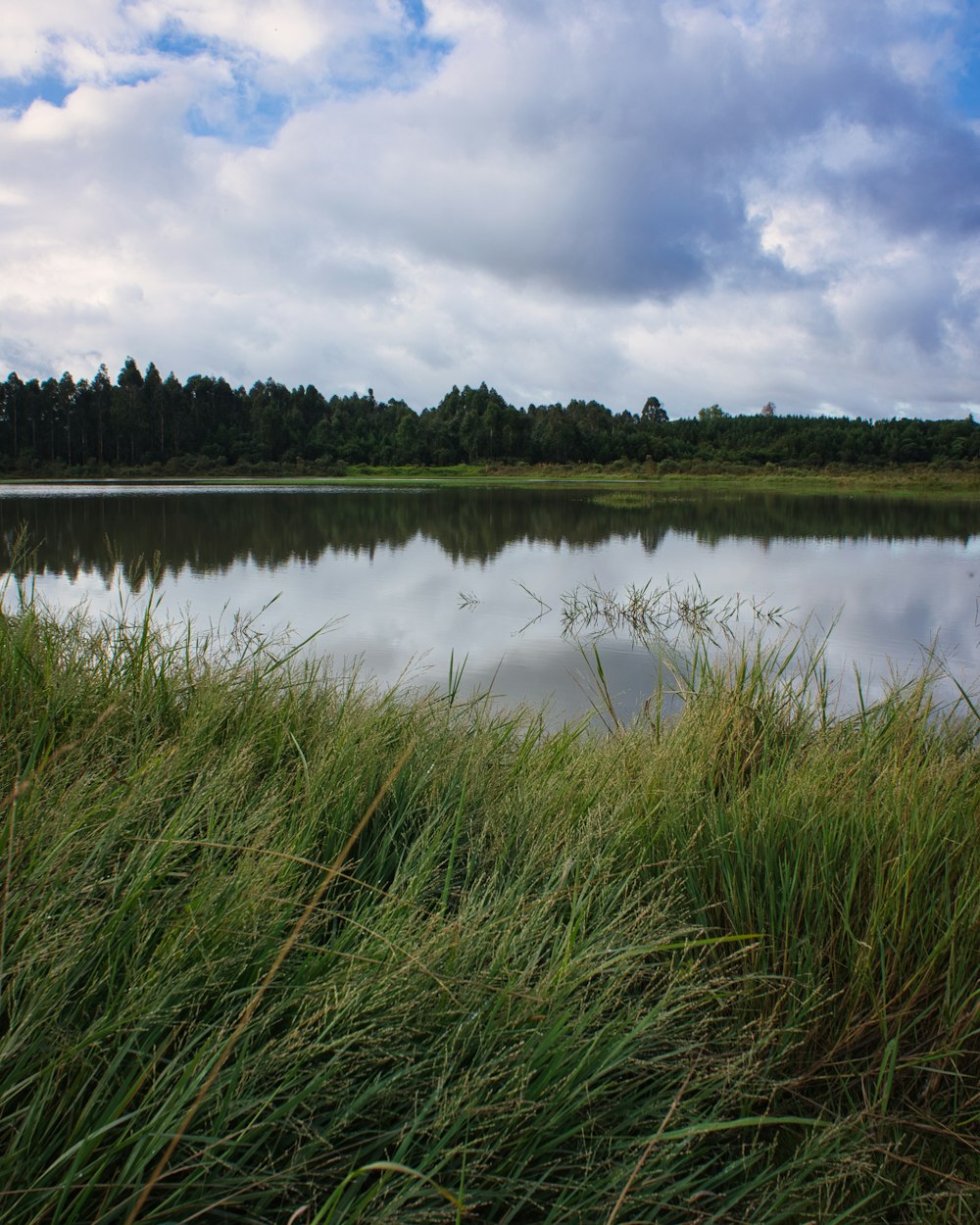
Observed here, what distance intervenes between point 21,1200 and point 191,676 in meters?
2.27

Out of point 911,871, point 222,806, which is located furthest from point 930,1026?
point 222,806

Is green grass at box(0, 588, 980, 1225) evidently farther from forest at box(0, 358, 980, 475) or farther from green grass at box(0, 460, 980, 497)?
forest at box(0, 358, 980, 475)

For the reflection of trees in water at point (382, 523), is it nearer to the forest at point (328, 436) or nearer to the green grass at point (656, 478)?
→ the green grass at point (656, 478)

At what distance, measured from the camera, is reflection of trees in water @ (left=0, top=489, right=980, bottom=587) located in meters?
13.0

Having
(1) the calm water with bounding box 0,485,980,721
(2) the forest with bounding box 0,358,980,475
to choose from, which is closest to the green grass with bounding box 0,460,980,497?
(2) the forest with bounding box 0,358,980,475

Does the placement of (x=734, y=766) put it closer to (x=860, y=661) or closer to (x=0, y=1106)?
(x=0, y=1106)

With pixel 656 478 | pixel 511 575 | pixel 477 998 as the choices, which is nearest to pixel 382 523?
pixel 511 575

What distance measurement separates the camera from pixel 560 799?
251 centimetres

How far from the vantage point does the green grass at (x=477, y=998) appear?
3.92ft

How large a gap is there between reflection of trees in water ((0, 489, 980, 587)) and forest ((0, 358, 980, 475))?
30747 mm

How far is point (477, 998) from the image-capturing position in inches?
57.1

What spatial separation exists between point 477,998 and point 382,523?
1742 cm

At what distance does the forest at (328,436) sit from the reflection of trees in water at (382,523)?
30747mm

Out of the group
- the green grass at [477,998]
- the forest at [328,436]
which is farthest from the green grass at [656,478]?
the green grass at [477,998]
